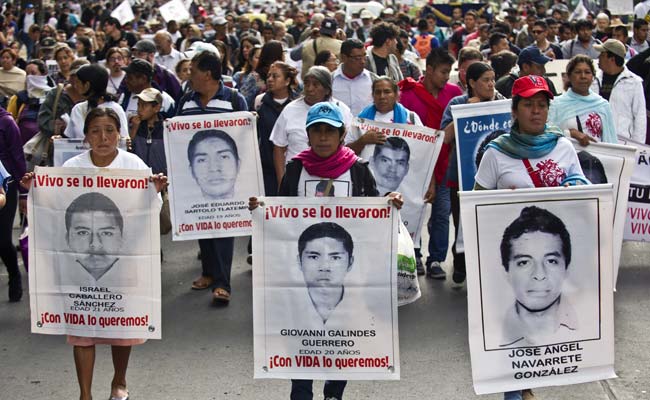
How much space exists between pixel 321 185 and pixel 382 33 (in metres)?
5.40

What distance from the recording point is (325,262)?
5.26 meters

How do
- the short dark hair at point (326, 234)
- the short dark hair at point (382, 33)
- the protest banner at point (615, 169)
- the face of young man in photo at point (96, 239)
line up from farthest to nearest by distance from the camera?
the short dark hair at point (382, 33)
the protest banner at point (615, 169)
the face of young man in photo at point (96, 239)
the short dark hair at point (326, 234)

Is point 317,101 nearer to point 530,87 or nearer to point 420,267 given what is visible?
point 420,267

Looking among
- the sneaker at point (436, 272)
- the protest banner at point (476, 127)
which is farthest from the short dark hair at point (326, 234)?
the sneaker at point (436, 272)

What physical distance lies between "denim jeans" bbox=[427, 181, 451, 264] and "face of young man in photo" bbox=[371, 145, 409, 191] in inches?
26.7

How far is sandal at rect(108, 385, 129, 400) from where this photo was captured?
6160mm

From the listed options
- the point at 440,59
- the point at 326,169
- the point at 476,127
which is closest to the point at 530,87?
the point at 326,169

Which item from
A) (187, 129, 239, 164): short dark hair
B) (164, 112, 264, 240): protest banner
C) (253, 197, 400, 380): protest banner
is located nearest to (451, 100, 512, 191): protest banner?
(164, 112, 264, 240): protest banner

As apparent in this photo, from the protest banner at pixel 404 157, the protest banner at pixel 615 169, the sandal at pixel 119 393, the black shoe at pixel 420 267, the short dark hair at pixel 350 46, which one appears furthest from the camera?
the short dark hair at pixel 350 46

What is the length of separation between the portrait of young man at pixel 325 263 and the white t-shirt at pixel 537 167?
2.88 feet

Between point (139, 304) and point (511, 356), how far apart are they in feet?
6.37

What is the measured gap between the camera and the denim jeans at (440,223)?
352 inches

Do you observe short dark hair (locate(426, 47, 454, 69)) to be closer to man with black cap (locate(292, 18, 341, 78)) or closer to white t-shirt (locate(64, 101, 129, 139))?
white t-shirt (locate(64, 101, 129, 139))

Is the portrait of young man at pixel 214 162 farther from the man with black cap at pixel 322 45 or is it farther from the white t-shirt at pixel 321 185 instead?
the man with black cap at pixel 322 45
